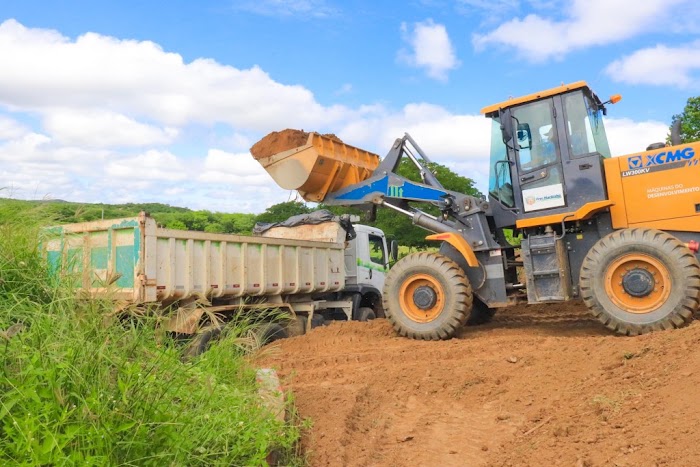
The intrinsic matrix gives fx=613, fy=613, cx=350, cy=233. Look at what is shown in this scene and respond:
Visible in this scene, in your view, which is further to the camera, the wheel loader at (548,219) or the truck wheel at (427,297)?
the truck wheel at (427,297)

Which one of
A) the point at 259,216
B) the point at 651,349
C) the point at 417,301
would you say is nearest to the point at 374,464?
the point at 651,349

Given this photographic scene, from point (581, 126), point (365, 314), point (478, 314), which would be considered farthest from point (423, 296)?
point (365, 314)

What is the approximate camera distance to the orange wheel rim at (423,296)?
27.5 feet

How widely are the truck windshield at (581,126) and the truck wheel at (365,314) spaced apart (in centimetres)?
531

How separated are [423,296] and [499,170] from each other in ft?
6.95

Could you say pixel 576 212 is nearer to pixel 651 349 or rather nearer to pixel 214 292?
pixel 651 349

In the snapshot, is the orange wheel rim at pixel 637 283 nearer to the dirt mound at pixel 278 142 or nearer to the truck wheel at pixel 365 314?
the dirt mound at pixel 278 142

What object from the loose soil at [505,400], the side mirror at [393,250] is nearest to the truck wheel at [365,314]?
the side mirror at [393,250]

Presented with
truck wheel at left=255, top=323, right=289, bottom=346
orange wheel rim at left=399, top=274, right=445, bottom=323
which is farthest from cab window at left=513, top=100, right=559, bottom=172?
truck wheel at left=255, top=323, right=289, bottom=346

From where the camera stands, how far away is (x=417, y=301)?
8.50m

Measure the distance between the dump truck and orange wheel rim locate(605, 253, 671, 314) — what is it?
4.31 metres

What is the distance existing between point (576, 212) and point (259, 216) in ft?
91.9

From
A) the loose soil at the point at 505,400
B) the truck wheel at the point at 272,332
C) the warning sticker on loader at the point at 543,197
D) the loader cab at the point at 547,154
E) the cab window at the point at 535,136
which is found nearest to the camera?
the loose soil at the point at 505,400

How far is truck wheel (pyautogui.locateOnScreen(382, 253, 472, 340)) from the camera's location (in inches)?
322
